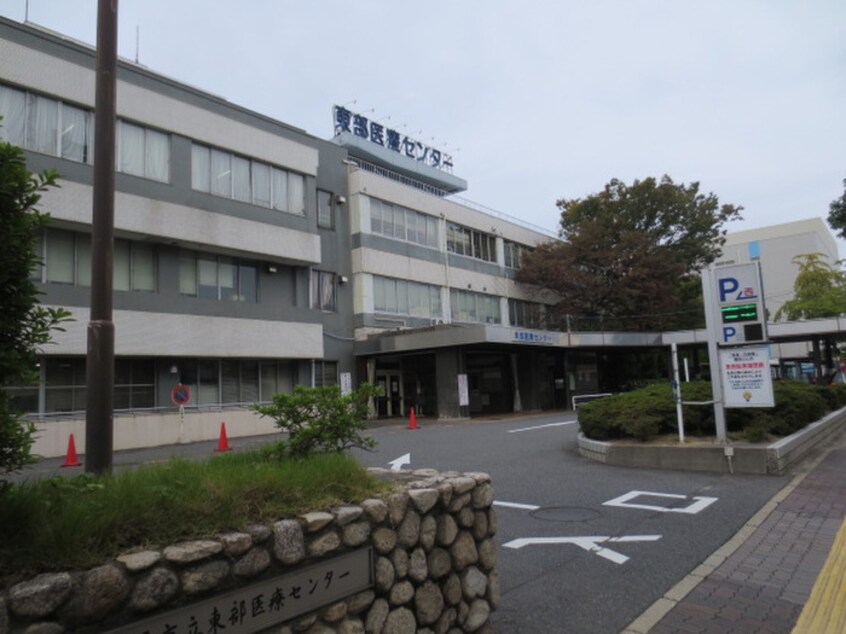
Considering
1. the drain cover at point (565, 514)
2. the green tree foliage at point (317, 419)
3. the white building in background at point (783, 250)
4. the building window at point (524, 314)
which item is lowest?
the drain cover at point (565, 514)

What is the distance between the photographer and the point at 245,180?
24156 mm

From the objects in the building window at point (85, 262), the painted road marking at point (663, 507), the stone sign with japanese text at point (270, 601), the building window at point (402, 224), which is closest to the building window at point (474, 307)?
the building window at point (402, 224)

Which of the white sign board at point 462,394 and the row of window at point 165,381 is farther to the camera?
the white sign board at point 462,394

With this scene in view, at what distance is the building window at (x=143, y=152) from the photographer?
66.8 feet

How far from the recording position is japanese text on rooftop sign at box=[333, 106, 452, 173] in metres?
41.2

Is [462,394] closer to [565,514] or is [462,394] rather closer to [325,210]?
[325,210]

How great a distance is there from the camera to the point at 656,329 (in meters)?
38.2

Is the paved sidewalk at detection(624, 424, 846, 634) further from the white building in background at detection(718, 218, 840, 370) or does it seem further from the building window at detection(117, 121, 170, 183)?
the white building in background at detection(718, 218, 840, 370)

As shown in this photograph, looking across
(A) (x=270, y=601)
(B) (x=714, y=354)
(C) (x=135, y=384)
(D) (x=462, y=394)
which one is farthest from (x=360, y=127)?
(A) (x=270, y=601)

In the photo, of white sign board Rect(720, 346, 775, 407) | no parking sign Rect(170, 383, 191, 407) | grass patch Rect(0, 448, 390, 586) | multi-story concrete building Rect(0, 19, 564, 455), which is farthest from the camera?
no parking sign Rect(170, 383, 191, 407)

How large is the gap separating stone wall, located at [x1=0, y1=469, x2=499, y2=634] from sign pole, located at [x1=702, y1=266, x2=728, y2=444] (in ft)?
26.4

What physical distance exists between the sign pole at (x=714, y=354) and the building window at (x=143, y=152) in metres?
18.1

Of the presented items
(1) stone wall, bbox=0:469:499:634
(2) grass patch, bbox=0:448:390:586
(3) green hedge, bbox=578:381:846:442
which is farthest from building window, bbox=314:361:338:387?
(2) grass patch, bbox=0:448:390:586

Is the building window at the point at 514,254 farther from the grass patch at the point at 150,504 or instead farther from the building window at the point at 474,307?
the grass patch at the point at 150,504
